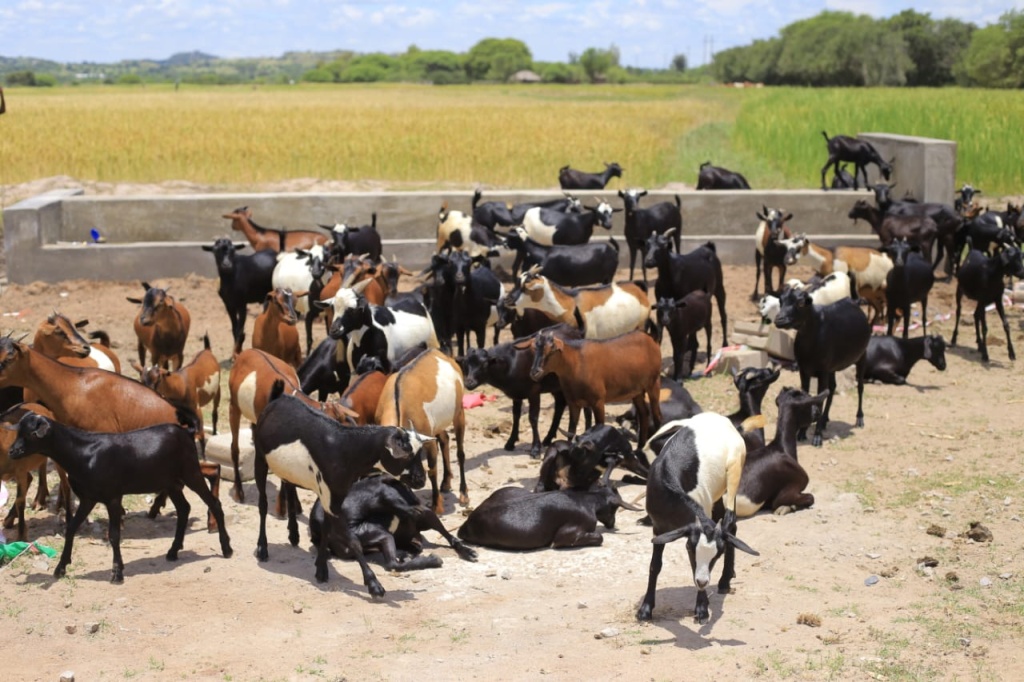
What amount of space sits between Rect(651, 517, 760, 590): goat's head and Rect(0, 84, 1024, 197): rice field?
16878 mm

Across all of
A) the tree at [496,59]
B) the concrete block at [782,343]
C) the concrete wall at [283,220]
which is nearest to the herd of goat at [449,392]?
the concrete block at [782,343]

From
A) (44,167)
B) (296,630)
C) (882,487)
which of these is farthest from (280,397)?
(44,167)

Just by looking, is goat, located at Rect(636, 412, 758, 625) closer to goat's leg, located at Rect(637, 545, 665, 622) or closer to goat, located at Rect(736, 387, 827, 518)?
goat's leg, located at Rect(637, 545, 665, 622)

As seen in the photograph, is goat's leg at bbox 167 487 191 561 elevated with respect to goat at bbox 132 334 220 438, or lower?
lower

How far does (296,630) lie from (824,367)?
598cm

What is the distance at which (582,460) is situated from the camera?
347 inches

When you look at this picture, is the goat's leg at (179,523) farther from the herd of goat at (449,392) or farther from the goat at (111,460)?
the goat at (111,460)

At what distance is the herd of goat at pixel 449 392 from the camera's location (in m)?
7.52

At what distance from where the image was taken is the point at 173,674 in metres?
6.34

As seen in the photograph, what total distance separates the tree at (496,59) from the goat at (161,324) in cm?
13644

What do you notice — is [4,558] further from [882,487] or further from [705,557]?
[882,487]

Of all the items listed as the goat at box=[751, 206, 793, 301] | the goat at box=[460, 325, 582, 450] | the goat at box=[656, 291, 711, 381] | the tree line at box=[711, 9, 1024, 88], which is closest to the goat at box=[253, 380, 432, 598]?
the goat at box=[460, 325, 582, 450]

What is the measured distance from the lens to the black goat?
33.5 feet

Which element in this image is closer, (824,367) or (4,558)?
(4,558)
